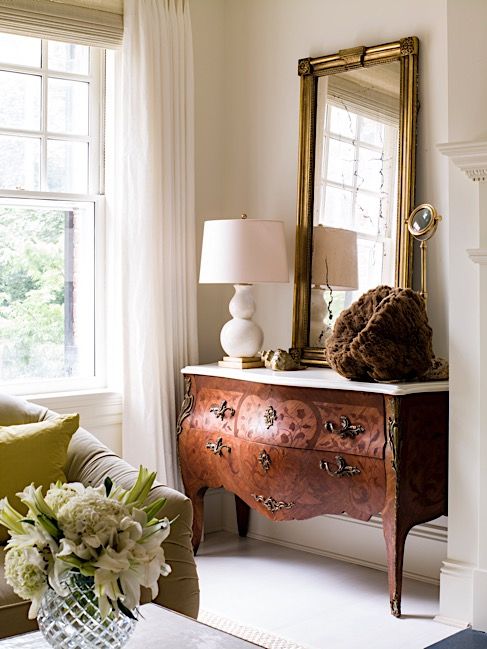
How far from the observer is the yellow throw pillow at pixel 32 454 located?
2.80 m

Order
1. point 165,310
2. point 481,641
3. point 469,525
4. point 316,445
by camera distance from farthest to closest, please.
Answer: point 165,310 < point 316,445 < point 469,525 < point 481,641

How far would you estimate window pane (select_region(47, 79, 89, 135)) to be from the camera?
4.08m

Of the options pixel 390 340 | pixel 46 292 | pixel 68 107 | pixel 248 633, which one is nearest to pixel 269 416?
pixel 390 340

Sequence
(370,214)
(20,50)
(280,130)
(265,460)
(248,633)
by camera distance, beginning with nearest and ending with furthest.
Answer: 1. (248,633)
2. (265,460)
3. (370,214)
4. (20,50)
5. (280,130)

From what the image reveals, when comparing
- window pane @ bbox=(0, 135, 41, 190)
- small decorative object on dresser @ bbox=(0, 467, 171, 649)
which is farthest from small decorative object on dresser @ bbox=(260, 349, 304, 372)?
small decorative object on dresser @ bbox=(0, 467, 171, 649)

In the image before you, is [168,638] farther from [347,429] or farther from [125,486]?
[347,429]

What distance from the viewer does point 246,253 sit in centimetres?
393

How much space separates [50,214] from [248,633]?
6.61 feet

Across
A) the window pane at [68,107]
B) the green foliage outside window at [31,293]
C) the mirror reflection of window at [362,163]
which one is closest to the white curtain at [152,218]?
the window pane at [68,107]

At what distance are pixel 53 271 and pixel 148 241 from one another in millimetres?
445

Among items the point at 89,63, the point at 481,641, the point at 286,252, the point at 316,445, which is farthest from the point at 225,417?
the point at 89,63

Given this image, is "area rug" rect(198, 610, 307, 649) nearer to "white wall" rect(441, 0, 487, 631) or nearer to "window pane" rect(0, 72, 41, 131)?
"white wall" rect(441, 0, 487, 631)

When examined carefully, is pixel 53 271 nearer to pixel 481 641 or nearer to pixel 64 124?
pixel 64 124

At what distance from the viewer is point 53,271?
13.5 feet
